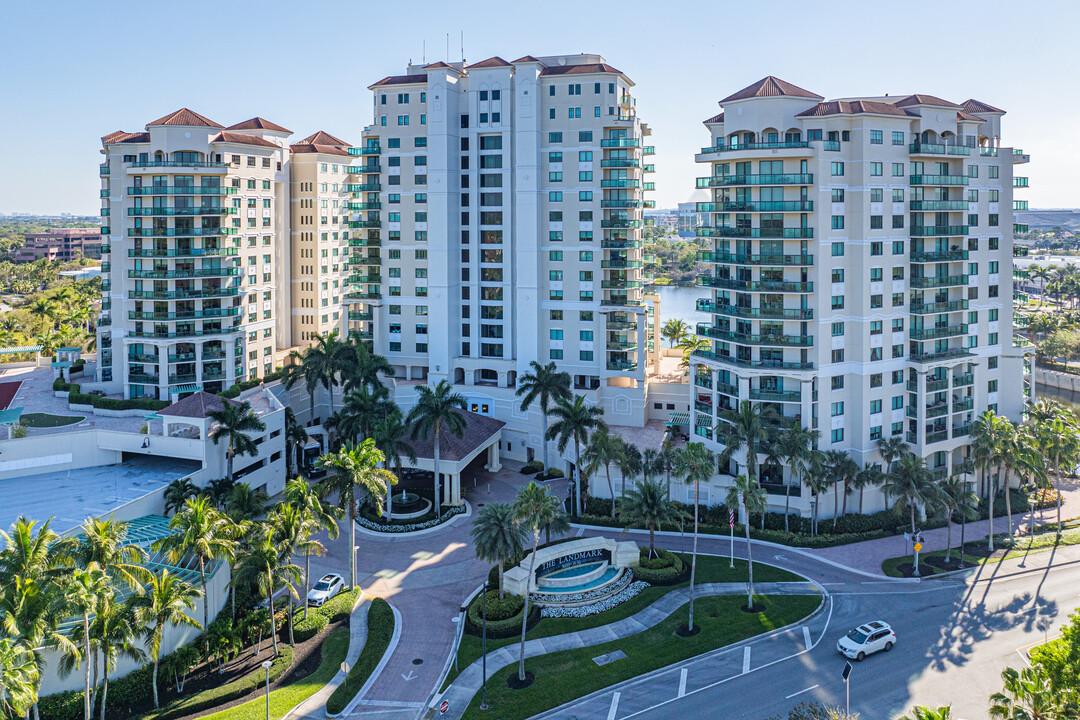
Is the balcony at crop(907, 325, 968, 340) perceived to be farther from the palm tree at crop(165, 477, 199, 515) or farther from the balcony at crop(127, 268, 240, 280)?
the balcony at crop(127, 268, 240, 280)

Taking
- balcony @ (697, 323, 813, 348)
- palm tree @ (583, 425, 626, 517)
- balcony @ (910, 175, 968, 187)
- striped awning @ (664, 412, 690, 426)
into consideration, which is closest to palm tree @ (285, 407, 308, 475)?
palm tree @ (583, 425, 626, 517)

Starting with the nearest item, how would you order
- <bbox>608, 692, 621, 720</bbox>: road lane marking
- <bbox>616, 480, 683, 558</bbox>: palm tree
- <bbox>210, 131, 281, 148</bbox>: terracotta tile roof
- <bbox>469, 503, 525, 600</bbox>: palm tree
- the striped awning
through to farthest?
1. <bbox>608, 692, 621, 720</bbox>: road lane marking
2. <bbox>469, 503, 525, 600</bbox>: palm tree
3. <bbox>616, 480, 683, 558</bbox>: palm tree
4. the striped awning
5. <bbox>210, 131, 281, 148</bbox>: terracotta tile roof

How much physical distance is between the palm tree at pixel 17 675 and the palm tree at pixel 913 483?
5151 centimetres

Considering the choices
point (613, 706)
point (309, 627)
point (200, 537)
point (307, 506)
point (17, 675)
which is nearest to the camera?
point (17, 675)

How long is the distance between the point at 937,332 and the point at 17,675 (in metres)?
65.6

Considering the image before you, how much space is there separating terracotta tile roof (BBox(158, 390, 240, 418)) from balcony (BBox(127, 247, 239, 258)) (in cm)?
1894

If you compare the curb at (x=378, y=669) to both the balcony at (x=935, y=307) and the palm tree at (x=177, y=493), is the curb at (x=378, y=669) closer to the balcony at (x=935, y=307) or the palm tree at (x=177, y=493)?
the palm tree at (x=177, y=493)

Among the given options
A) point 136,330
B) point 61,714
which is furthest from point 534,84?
point 61,714

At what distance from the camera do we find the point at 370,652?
4694 centimetres

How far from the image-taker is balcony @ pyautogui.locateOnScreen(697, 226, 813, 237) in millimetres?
64125

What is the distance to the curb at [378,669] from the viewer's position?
1652 inches

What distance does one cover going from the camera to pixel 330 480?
53812 millimetres

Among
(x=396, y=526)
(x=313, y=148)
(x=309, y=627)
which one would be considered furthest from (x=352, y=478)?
(x=313, y=148)

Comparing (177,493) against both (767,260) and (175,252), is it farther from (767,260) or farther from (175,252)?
(767,260)
